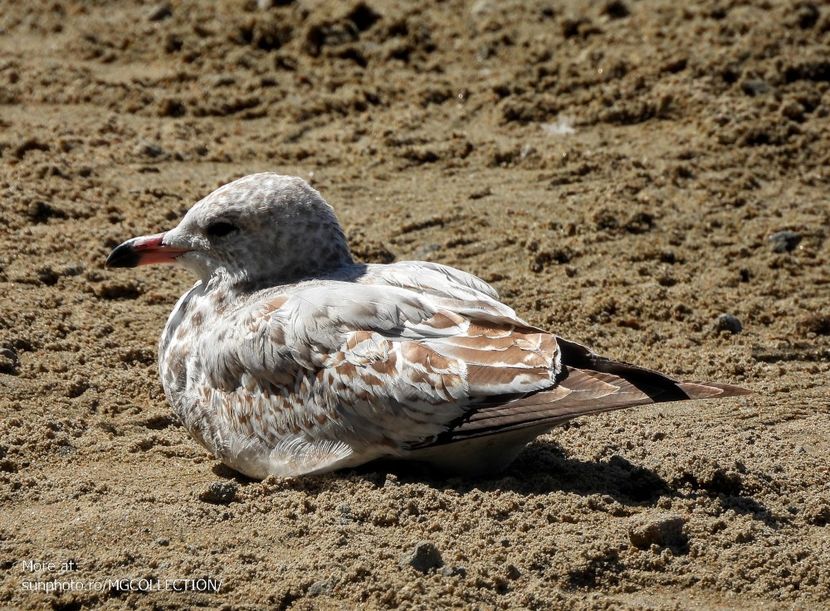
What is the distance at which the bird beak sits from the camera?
582 centimetres

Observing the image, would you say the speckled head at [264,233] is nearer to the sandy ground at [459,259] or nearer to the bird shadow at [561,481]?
the sandy ground at [459,259]

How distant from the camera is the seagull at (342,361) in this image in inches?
189

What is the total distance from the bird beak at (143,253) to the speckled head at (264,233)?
89 millimetres

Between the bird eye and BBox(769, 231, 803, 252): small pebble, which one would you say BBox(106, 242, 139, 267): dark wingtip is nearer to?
the bird eye

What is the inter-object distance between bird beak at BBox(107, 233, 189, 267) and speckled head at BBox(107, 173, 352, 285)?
89mm

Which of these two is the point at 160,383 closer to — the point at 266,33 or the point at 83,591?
the point at 83,591

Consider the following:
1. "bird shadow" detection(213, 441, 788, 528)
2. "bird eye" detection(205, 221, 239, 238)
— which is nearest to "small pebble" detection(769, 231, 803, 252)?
"bird shadow" detection(213, 441, 788, 528)

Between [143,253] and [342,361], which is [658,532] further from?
[143,253]

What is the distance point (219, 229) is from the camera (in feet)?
18.5

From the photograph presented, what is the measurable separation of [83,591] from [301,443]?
1.13m

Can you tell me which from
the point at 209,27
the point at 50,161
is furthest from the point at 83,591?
the point at 209,27

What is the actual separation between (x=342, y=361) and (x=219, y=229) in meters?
1.07

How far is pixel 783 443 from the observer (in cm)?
550

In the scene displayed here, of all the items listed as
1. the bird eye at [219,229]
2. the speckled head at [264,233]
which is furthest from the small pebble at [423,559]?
the bird eye at [219,229]
